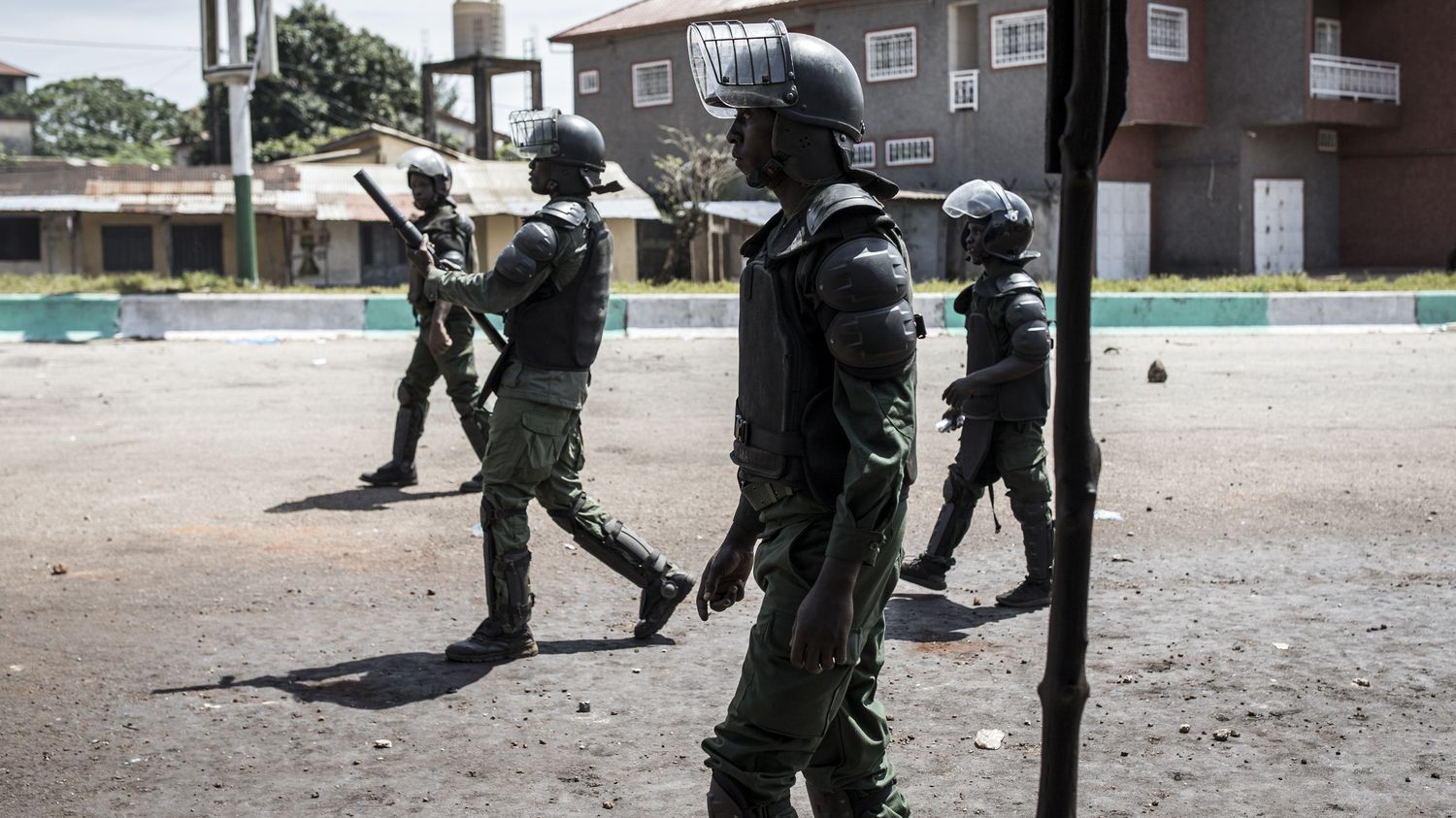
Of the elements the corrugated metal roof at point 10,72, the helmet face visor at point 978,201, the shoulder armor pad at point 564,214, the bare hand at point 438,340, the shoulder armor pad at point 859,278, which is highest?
the corrugated metal roof at point 10,72

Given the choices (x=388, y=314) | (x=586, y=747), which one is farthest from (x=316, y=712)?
(x=388, y=314)

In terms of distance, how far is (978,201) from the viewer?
593cm

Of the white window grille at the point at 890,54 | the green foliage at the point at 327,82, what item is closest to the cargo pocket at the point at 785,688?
the white window grille at the point at 890,54

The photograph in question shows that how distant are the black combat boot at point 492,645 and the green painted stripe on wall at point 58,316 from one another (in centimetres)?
1480

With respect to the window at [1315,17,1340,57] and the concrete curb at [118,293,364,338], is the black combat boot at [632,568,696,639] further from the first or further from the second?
the window at [1315,17,1340,57]

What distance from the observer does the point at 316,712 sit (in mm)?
4793

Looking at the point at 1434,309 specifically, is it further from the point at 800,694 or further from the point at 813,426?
the point at 800,694

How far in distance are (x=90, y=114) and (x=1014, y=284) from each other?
257 ft

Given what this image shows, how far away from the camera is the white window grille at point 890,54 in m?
35.0

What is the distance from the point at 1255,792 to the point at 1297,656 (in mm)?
1334

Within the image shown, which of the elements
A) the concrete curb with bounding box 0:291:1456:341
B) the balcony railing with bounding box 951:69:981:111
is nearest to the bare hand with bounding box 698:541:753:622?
the concrete curb with bounding box 0:291:1456:341

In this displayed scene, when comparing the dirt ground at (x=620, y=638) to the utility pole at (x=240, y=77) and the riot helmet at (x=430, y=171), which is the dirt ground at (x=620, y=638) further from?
the utility pole at (x=240, y=77)

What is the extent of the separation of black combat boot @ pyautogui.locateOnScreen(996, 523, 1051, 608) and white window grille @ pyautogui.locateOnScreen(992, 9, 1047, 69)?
90.8ft

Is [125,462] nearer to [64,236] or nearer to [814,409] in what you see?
[814,409]
